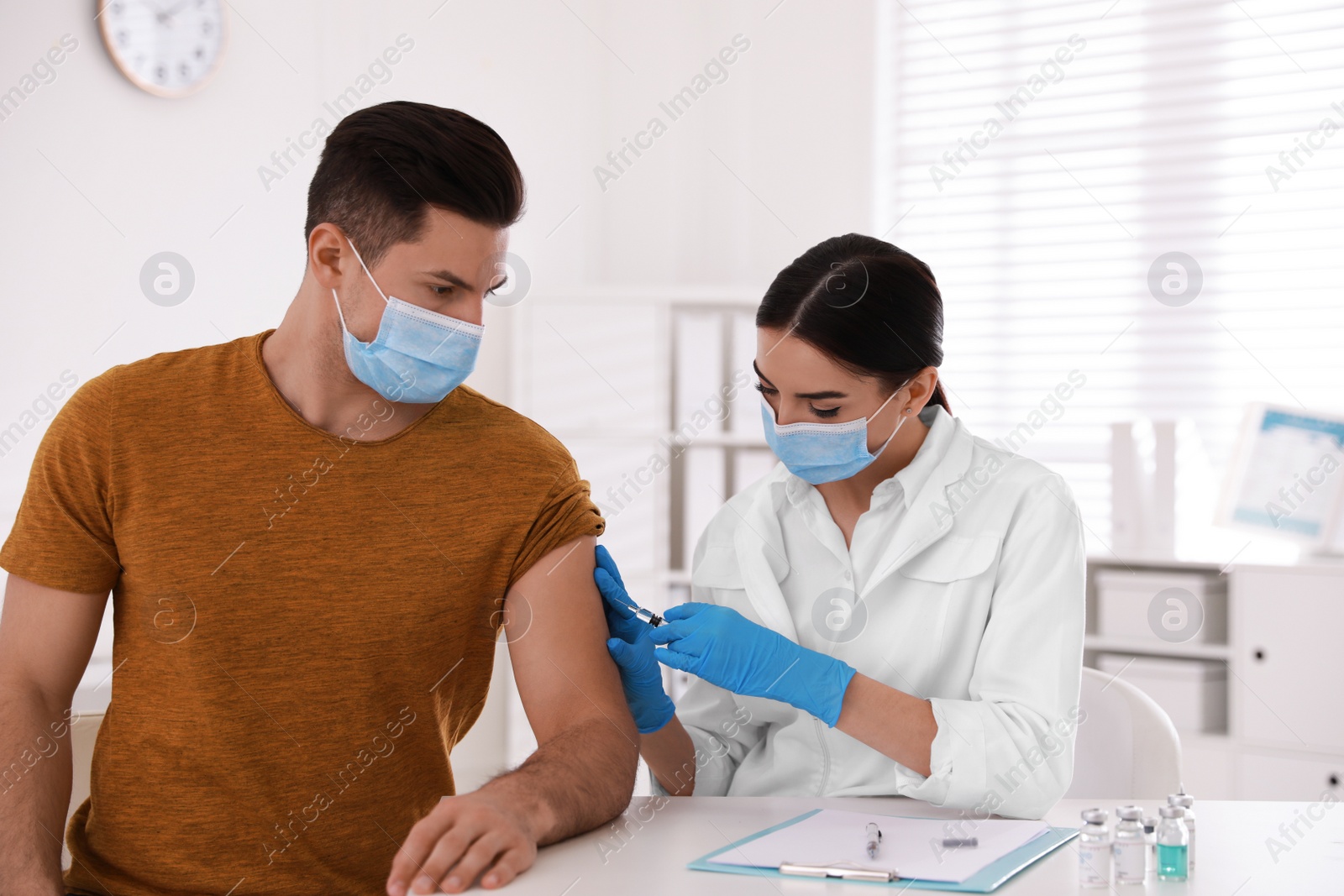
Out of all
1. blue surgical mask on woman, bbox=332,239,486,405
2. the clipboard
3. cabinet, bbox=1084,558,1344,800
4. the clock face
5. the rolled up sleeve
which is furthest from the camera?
cabinet, bbox=1084,558,1344,800

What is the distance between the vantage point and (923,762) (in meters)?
1.28

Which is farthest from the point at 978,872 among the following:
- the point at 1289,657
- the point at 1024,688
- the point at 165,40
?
the point at 165,40

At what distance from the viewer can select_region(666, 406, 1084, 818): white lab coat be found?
126 centimetres

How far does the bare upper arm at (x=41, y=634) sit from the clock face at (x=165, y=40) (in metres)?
1.62

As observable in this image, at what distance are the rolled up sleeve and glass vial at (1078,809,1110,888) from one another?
233 millimetres

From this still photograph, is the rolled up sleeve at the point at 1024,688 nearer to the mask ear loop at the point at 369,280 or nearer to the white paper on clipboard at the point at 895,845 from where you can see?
the white paper on clipboard at the point at 895,845

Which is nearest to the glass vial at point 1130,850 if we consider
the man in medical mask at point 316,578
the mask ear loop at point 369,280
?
the man in medical mask at point 316,578

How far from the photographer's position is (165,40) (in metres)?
2.55

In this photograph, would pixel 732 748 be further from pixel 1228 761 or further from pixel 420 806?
pixel 1228 761

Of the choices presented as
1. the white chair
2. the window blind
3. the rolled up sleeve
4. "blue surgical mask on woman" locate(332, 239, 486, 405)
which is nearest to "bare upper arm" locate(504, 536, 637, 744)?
"blue surgical mask on woman" locate(332, 239, 486, 405)

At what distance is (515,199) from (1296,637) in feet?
7.25

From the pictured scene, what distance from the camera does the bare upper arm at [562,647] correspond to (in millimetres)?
1296

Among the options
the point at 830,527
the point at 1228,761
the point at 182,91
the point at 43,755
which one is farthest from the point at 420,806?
the point at 1228,761

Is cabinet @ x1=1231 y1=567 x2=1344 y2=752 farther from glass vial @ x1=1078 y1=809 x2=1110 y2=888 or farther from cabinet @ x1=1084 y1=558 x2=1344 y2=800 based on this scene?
glass vial @ x1=1078 y1=809 x2=1110 y2=888
